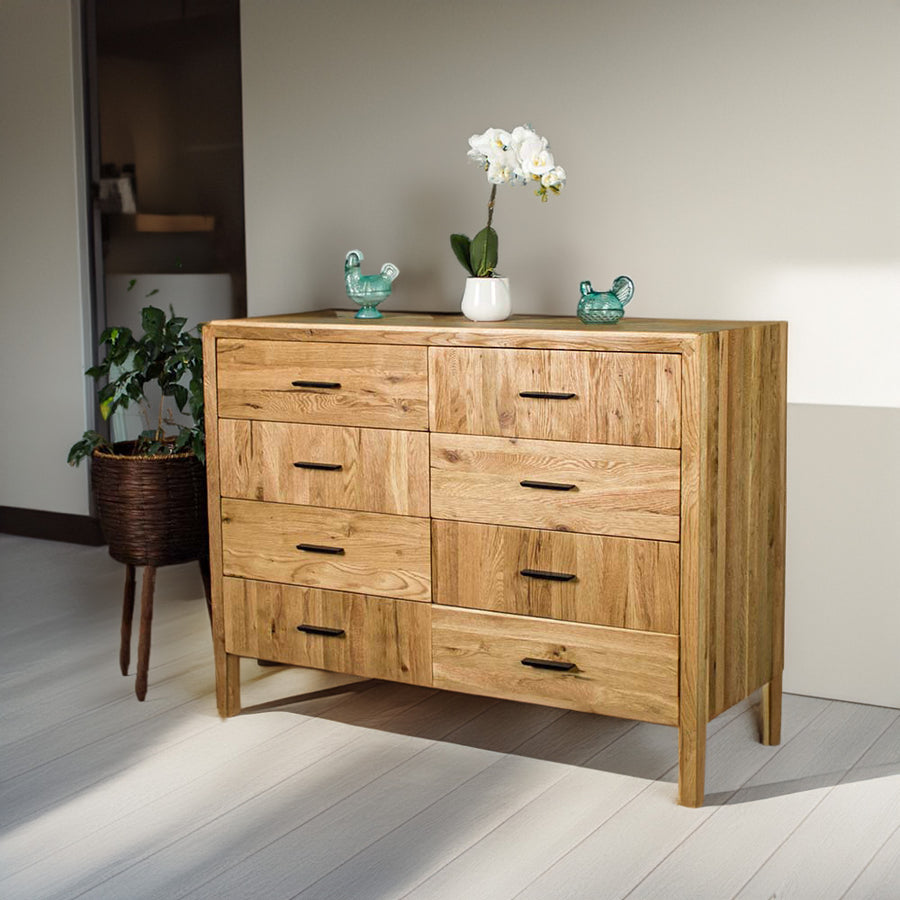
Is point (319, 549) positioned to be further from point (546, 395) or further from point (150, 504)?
point (546, 395)

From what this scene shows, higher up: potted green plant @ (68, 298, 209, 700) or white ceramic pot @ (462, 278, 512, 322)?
white ceramic pot @ (462, 278, 512, 322)

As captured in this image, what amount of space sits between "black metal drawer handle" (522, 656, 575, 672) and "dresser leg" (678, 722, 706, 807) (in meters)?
0.24

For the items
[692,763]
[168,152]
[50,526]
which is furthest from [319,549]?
[50,526]

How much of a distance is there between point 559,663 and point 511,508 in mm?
315

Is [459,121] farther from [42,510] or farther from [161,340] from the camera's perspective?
[42,510]

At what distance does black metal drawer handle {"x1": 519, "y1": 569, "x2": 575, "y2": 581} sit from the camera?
2.39m

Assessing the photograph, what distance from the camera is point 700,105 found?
2812 millimetres

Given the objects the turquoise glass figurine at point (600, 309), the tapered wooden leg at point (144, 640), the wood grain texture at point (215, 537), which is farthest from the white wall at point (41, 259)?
the turquoise glass figurine at point (600, 309)

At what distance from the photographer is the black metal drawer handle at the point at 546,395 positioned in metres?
2.33

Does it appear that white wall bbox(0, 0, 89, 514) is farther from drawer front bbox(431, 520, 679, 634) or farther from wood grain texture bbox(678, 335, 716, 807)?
wood grain texture bbox(678, 335, 716, 807)

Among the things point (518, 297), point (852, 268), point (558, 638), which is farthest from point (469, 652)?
point (852, 268)

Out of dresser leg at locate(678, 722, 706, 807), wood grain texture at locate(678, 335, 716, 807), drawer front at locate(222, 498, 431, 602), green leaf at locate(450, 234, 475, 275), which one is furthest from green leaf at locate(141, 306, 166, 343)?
dresser leg at locate(678, 722, 706, 807)

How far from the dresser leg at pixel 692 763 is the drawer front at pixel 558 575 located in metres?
0.19

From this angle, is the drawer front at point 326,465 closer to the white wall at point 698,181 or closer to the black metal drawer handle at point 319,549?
the black metal drawer handle at point 319,549
